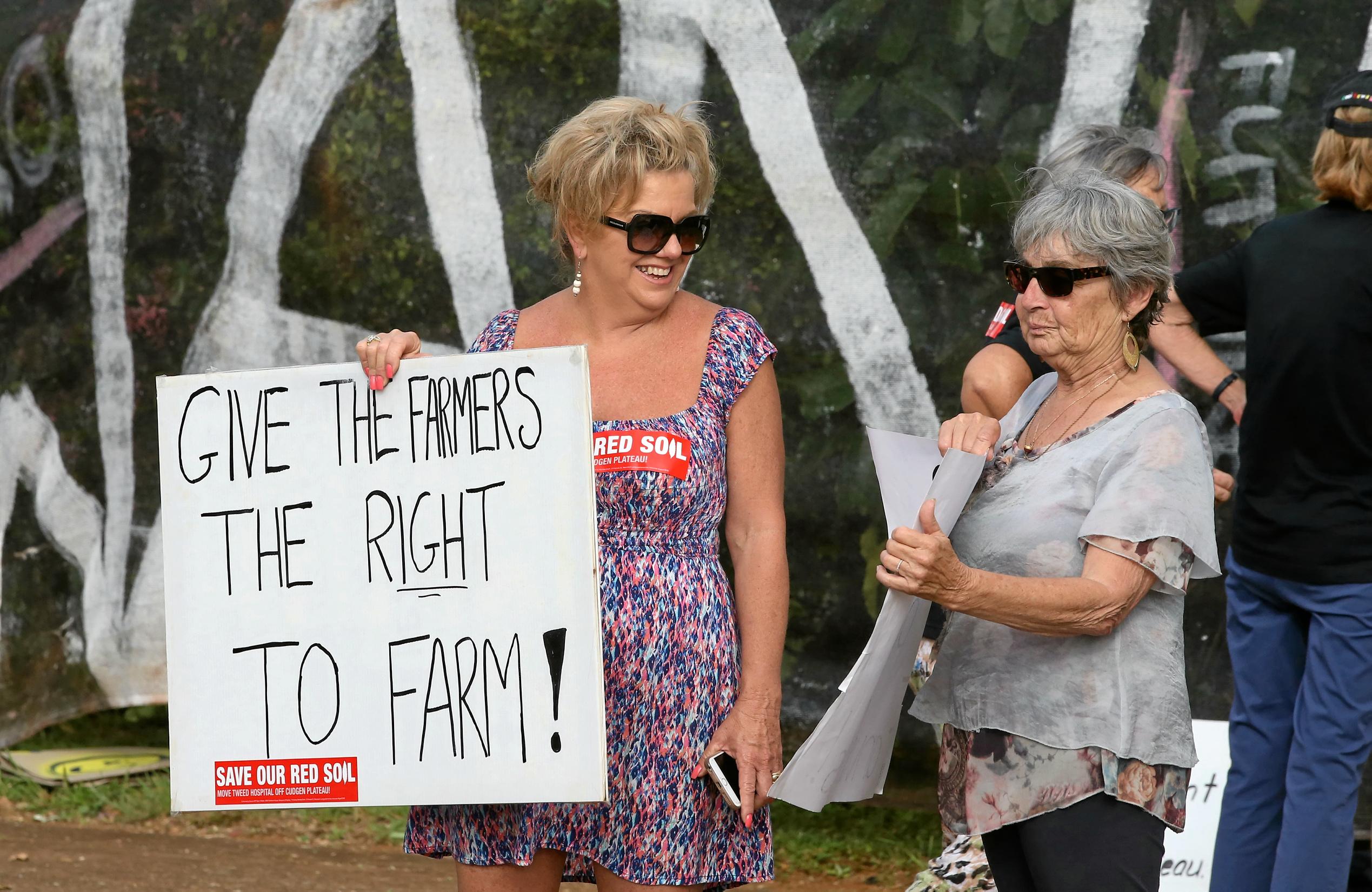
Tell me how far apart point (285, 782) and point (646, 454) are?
758 mm

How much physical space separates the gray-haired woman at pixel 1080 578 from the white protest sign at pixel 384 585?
0.52 meters

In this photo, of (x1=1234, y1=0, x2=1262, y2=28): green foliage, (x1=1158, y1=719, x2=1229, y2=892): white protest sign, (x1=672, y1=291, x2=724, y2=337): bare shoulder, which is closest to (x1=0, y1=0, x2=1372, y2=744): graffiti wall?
(x1=1234, y1=0, x2=1262, y2=28): green foliage

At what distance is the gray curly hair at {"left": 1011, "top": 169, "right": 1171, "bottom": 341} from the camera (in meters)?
2.08

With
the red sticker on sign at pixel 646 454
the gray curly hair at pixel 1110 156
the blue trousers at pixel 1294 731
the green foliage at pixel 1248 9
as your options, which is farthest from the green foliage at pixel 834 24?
the red sticker on sign at pixel 646 454

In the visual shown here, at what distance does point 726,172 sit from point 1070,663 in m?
2.58

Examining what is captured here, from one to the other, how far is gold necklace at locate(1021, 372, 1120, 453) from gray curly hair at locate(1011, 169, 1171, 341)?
0.10m

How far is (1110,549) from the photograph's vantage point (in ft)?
6.41

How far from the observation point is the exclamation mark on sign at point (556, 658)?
2.11 metres

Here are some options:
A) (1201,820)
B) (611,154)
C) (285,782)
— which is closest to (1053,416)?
(611,154)

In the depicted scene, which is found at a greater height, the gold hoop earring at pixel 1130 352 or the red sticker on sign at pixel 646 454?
the gold hoop earring at pixel 1130 352

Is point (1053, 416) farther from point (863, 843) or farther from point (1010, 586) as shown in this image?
point (863, 843)

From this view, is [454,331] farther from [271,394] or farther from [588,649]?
[588,649]

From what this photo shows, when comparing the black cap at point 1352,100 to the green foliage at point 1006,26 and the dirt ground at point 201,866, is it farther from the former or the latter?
the dirt ground at point 201,866

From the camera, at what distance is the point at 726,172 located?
14.2ft
